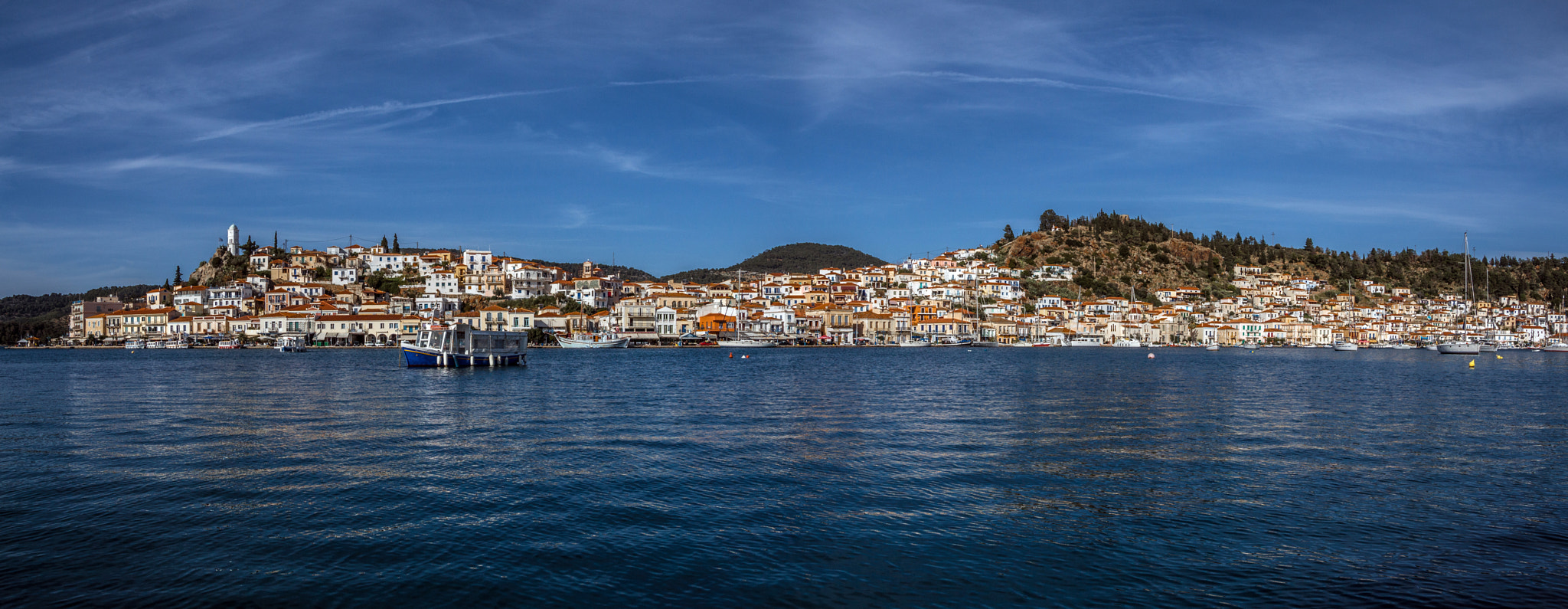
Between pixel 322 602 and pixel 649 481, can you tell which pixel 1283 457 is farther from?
pixel 322 602

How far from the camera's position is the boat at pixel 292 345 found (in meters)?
80.7

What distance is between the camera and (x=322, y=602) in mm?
7910

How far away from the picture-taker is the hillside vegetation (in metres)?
156

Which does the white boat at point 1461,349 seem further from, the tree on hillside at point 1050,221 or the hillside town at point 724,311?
the tree on hillside at point 1050,221

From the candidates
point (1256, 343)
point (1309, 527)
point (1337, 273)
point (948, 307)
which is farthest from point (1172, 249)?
point (1309, 527)

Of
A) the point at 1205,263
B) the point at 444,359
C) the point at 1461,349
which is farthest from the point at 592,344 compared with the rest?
the point at 1205,263

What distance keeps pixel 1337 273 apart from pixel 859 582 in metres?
198

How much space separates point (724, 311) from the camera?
10700 cm

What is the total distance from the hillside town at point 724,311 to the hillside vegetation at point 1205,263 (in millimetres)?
9472

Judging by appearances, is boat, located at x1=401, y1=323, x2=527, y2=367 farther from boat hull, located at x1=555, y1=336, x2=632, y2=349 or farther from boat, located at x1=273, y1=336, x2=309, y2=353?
boat, located at x1=273, y1=336, x2=309, y2=353

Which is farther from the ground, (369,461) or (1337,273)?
(1337,273)

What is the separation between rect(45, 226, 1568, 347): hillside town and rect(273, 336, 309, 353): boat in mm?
1809

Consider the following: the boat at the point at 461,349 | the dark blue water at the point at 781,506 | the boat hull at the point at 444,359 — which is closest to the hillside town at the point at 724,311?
the boat at the point at 461,349

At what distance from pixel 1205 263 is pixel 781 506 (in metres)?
179
